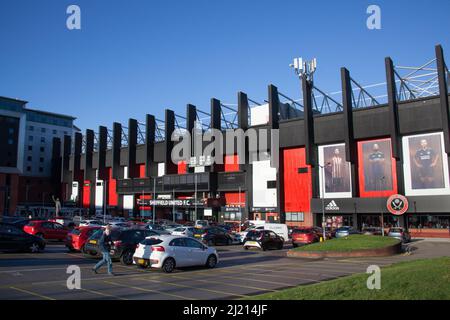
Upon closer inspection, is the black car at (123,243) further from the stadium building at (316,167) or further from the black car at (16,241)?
the stadium building at (316,167)

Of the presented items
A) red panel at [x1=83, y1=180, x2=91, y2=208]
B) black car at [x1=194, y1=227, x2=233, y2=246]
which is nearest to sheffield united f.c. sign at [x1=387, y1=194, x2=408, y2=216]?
black car at [x1=194, y1=227, x2=233, y2=246]

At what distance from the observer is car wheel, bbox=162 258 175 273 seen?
16.2 meters

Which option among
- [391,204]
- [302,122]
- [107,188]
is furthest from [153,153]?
[391,204]

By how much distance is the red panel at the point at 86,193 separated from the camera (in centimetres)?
10328

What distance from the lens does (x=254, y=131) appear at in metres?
69.4

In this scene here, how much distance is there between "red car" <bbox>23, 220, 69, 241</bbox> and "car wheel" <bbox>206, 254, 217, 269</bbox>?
53.1ft

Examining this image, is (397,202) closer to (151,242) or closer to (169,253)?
(169,253)

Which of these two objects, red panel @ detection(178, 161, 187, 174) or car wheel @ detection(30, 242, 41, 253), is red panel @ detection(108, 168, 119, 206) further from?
car wheel @ detection(30, 242, 41, 253)

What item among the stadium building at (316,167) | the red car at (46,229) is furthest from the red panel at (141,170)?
the red car at (46,229)

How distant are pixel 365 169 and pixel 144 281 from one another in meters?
50.2

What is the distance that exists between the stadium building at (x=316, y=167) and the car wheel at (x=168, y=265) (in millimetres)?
37259

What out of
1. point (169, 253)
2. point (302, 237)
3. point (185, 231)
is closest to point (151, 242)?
point (169, 253)

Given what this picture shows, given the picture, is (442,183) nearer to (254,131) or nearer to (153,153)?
(254,131)

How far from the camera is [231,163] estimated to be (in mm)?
74938
